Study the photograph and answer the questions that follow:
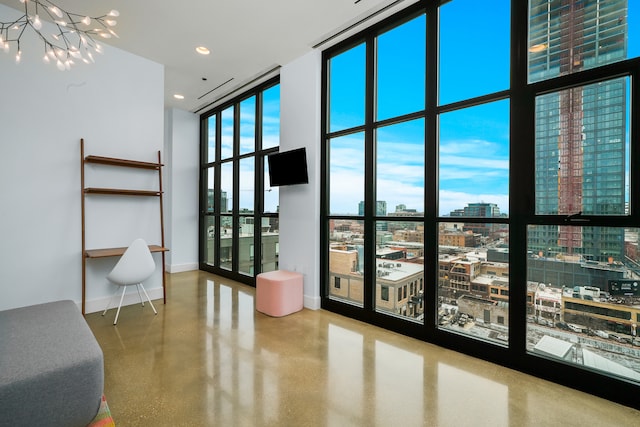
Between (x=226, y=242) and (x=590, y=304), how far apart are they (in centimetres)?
533

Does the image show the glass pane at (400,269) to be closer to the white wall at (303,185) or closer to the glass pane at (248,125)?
the white wall at (303,185)

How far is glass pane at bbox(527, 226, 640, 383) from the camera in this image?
208 cm

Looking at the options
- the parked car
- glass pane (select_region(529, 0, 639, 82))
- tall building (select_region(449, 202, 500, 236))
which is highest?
glass pane (select_region(529, 0, 639, 82))

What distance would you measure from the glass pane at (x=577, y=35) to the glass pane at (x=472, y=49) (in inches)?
8.6

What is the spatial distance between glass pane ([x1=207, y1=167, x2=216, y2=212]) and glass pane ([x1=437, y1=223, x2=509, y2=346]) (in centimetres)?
485

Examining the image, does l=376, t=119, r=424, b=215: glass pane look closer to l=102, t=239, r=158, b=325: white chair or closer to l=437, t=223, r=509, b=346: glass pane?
l=437, t=223, r=509, b=346: glass pane

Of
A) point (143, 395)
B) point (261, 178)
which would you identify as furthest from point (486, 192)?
point (261, 178)

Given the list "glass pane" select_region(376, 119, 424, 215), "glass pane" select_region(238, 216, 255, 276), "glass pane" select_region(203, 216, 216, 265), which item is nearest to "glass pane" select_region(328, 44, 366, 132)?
"glass pane" select_region(376, 119, 424, 215)

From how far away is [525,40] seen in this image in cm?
247

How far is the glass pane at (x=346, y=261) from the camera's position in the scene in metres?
3.67

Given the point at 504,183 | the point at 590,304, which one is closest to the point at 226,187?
the point at 504,183

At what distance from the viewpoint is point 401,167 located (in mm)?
3283

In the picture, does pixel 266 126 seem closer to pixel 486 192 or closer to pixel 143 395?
pixel 486 192

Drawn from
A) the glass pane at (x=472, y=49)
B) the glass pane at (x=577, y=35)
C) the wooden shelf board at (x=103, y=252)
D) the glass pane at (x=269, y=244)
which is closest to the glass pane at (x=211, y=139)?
the glass pane at (x=269, y=244)
